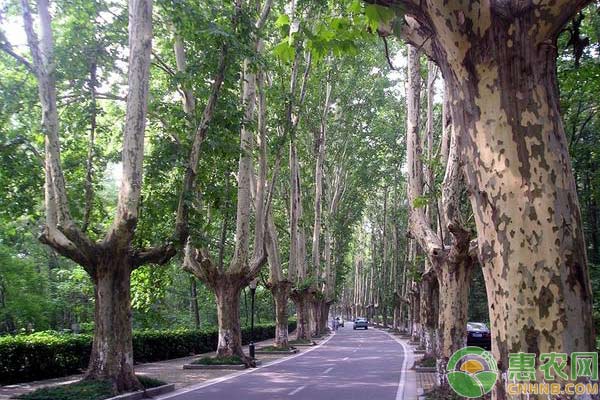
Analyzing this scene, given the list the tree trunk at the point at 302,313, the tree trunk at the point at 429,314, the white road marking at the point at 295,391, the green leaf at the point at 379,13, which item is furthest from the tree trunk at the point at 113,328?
the tree trunk at the point at 302,313

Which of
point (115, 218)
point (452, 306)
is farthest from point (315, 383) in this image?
point (115, 218)

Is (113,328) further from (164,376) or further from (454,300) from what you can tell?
(454,300)

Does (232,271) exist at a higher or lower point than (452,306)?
higher

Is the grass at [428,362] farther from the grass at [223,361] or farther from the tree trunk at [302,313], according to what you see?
the tree trunk at [302,313]

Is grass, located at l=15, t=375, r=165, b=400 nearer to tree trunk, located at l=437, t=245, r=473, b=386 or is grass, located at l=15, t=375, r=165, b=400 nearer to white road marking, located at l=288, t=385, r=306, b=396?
white road marking, located at l=288, t=385, r=306, b=396

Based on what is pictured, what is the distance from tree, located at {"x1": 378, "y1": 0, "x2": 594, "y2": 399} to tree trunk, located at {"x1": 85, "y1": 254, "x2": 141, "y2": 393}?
10001 millimetres

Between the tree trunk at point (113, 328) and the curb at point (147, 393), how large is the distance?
183 mm

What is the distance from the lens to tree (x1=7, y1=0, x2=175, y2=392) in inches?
451

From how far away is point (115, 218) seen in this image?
11.8m

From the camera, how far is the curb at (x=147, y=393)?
10836 mm

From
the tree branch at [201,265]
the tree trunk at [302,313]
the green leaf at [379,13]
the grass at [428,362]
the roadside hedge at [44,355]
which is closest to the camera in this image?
the green leaf at [379,13]

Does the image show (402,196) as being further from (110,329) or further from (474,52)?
(474,52)

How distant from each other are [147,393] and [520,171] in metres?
10.8

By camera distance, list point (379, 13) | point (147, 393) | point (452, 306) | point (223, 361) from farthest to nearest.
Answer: point (223, 361) < point (147, 393) < point (452, 306) < point (379, 13)
